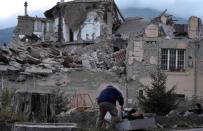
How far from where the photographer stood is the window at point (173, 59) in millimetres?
47906

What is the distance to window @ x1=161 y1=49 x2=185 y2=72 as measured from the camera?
4791cm

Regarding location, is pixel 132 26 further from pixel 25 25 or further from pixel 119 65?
pixel 25 25

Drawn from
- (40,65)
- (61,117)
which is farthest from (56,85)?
(61,117)

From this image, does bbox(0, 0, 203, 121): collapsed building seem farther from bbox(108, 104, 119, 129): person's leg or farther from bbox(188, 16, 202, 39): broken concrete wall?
bbox(108, 104, 119, 129): person's leg

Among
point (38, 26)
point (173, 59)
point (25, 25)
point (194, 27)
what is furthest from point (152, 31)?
point (38, 26)

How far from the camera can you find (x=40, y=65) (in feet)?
154

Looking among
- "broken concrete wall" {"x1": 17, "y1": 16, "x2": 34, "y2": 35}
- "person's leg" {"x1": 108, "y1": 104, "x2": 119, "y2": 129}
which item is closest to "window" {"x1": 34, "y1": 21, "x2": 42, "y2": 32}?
"broken concrete wall" {"x1": 17, "y1": 16, "x2": 34, "y2": 35}

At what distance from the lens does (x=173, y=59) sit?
4800 centimetres

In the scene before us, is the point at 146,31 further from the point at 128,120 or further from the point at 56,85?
the point at 128,120

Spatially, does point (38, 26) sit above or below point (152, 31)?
above

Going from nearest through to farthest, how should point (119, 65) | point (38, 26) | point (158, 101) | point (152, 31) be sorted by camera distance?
point (158, 101) → point (152, 31) → point (119, 65) → point (38, 26)

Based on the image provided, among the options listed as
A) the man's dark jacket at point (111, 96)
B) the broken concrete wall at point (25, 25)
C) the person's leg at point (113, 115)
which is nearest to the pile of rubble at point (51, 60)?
the broken concrete wall at point (25, 25)

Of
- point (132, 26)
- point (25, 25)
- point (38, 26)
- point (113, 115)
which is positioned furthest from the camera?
point (38, 26)

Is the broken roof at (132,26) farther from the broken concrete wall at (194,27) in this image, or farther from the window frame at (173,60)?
the window frame at (173,60)
